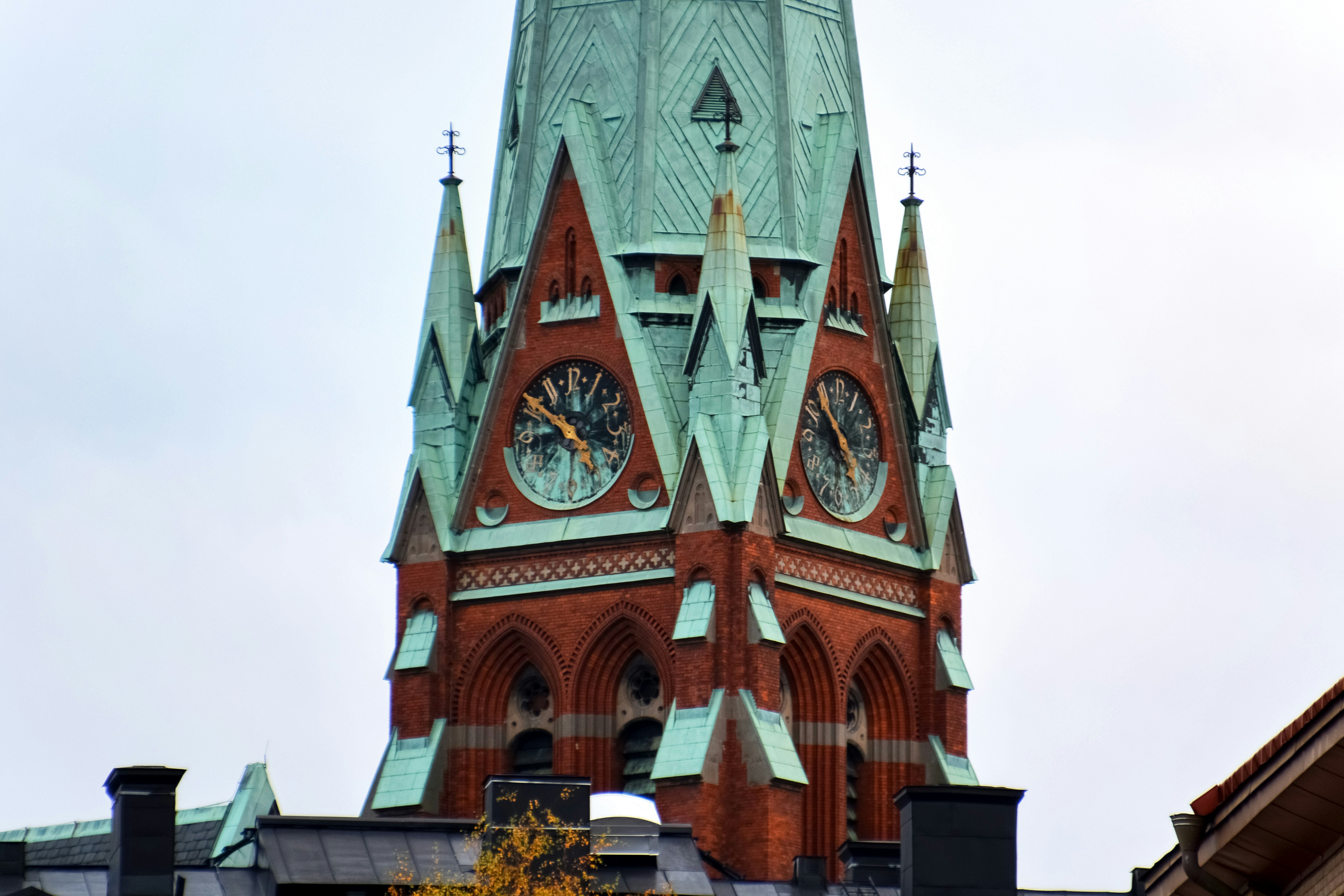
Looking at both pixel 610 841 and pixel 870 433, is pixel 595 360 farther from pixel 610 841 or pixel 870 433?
pixel 610 841

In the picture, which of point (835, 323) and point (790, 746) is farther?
point (835, 323)

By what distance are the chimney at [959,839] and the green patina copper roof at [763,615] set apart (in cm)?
2555

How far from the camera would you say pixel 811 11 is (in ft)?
282

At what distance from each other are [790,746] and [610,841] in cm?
1695

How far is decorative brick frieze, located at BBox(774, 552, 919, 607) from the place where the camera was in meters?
82.1

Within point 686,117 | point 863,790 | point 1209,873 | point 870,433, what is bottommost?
point 1209,873

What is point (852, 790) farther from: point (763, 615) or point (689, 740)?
point (689, 740)

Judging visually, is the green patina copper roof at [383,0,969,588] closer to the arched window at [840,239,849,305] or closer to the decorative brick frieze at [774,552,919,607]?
the decorative brick frieze at [774,552,919,607]

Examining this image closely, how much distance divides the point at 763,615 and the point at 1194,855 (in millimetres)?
46264

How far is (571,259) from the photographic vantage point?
8406 cm

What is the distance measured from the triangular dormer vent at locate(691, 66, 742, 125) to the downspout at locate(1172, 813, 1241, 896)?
5073cm

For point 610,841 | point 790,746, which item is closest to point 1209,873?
point 610,841

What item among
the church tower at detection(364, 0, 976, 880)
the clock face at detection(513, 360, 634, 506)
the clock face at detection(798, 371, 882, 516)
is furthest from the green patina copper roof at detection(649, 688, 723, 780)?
the clock face at detection(798, 371, 882, 516)

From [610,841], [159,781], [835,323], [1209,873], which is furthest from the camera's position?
[835,323]
